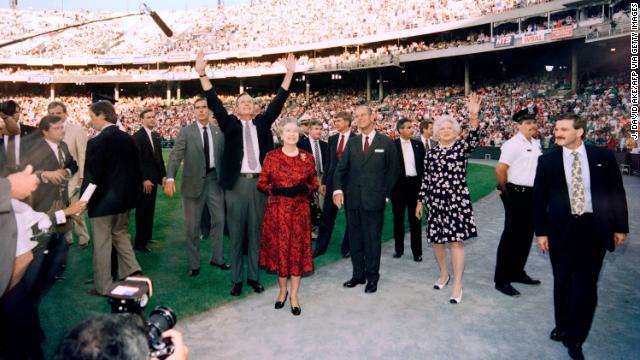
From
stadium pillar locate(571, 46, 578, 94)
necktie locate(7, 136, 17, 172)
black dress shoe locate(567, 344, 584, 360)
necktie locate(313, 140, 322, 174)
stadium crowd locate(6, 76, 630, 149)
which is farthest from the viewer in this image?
stadium pillar locate(571, 46, 578, 94)

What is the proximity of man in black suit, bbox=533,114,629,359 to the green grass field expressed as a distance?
319 cm

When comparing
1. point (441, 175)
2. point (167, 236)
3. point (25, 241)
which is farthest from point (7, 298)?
point (167, 236)

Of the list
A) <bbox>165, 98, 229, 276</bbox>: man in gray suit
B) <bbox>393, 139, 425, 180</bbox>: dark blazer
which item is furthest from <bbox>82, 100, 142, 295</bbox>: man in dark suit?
<bbox>393, 139, 425, 180</bbox>: dark blazer

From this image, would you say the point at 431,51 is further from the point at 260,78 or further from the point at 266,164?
the point at 266,164

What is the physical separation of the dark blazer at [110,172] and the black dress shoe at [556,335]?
4431 mm

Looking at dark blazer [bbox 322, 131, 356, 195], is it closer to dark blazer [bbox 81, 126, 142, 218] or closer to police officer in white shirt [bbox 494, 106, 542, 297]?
police officer in white shirt [bbox 494, 106, 542, 297]

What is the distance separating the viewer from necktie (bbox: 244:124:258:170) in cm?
523

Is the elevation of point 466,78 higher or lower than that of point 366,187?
higher

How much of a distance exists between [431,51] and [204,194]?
109ft

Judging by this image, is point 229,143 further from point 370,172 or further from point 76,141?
point 76,141

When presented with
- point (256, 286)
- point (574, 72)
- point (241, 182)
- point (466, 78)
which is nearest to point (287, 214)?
point (241, 182)

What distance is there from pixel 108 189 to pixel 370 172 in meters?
2.96

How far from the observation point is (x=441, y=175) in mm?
5184

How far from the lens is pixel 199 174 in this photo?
19.7 ft
